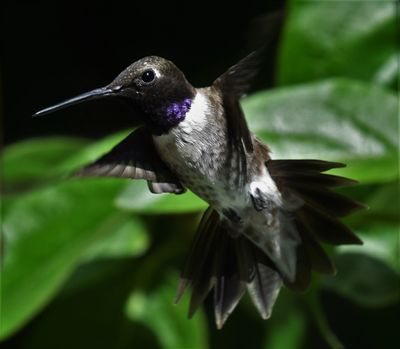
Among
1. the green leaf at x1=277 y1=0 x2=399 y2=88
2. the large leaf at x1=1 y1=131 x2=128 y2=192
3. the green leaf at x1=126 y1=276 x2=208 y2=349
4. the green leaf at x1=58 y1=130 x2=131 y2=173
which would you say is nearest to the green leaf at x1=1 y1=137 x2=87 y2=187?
the large leaf at x1=1 y1=131 x2=128 y2=192

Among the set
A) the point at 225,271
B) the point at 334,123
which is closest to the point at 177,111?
the point at 225,271

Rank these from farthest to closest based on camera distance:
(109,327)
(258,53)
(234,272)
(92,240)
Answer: (109,327) → (92,240) → (234,272) → (258,53)

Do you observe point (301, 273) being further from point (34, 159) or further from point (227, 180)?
point (34, 159)

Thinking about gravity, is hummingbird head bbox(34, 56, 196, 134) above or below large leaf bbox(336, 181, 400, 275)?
above

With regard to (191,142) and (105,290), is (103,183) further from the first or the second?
(191,142)

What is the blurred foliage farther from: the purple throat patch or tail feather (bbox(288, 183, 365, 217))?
the purple throat patch

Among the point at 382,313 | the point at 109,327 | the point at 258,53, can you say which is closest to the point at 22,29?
the point at 109,327

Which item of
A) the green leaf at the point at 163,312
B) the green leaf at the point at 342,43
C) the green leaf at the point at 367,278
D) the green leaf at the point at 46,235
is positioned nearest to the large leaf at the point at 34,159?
the green leaf at the point at 46,235
